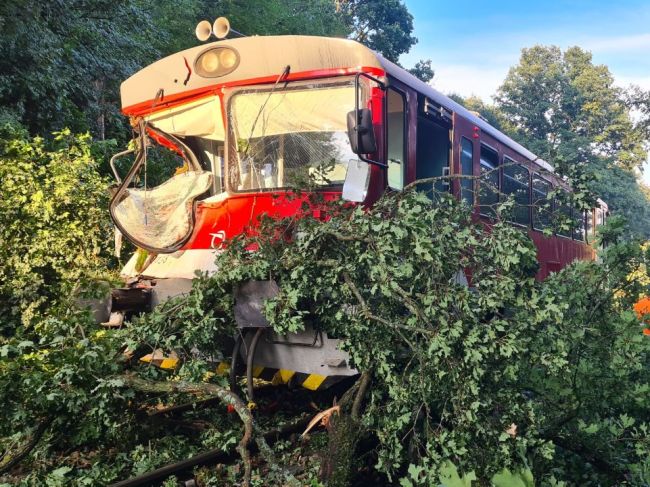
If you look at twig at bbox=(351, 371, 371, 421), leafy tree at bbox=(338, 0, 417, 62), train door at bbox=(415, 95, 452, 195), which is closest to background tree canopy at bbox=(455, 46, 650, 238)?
leafy tree at bbox=(338, 0, 417, 62)

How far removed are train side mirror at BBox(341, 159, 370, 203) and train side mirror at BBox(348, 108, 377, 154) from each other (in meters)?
0.13

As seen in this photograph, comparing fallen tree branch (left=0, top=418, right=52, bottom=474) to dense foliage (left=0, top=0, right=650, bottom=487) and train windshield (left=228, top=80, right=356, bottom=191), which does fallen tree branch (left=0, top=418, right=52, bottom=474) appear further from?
train windshield (left=228, top=80, right=356, bottom=191)

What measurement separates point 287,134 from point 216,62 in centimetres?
104

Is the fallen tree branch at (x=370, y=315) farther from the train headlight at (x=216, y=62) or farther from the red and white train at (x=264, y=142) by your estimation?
the train headlight at (x=216, y=62)

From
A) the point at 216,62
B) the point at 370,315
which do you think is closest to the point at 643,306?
the point at 370,315

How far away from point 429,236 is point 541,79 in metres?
40.6

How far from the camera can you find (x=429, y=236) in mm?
Result: 4074

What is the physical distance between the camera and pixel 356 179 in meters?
4.93

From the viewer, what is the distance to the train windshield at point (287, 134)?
5309 mm

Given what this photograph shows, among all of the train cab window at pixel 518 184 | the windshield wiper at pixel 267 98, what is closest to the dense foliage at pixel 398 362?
the windshield wiper at pixel 267 98

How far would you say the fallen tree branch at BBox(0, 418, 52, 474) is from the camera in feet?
13.2

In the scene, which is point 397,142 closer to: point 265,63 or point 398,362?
point 265,63

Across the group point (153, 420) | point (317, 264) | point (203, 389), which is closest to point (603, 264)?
point (317, 264)

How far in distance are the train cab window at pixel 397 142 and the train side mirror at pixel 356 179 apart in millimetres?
1027
